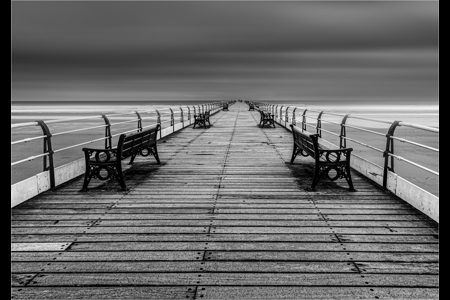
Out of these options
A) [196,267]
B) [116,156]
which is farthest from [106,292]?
[116,156]

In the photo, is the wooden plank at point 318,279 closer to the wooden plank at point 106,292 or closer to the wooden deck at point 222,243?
the wooden deck at point 222,243

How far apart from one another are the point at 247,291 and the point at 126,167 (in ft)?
19.6

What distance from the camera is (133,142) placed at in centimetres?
712

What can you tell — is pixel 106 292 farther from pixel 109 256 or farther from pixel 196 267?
pixel 196 267

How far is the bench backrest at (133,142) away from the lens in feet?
20.6

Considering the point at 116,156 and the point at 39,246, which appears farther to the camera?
the point at 116,156

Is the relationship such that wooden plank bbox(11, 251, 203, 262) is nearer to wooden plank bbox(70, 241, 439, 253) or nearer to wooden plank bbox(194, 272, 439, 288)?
wooden plank bbox(70, 241, 439, 253)

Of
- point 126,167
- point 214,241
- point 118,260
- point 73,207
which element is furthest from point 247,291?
point 126,167

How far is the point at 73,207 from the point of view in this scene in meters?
5.18

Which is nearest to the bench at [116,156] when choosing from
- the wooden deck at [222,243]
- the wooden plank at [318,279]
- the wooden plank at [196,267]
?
the wooden deck at [222,243]

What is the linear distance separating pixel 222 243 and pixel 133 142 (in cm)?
385

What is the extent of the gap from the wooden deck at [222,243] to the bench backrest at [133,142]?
0.64m

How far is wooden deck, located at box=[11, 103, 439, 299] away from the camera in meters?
2.99
